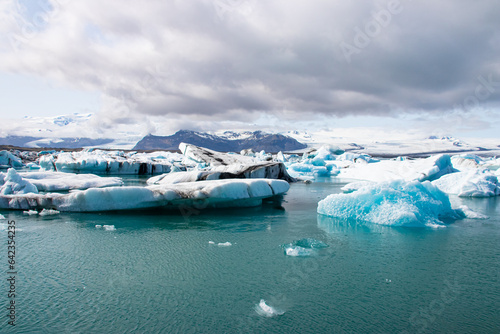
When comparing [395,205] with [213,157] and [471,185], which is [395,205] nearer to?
[471,185]

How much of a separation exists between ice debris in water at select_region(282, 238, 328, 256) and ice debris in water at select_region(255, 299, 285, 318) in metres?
1.62

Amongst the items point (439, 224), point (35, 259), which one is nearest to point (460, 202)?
point (439, 224)

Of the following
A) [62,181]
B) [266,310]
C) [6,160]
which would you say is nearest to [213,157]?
[62,181]

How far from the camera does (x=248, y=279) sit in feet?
12.9

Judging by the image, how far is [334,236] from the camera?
5992 mm

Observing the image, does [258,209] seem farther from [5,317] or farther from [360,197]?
[5,317]

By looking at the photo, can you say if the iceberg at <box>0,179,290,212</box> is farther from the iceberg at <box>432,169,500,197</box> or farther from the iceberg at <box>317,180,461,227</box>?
the iceberg at <box>432,169,500,197</box>

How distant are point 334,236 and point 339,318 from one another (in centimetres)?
301

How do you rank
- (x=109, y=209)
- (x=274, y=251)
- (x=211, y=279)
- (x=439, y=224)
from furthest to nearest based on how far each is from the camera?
(x=109, y=209) < (x=439, y=224) < (x=274, y=251) < (x=211, y=279)

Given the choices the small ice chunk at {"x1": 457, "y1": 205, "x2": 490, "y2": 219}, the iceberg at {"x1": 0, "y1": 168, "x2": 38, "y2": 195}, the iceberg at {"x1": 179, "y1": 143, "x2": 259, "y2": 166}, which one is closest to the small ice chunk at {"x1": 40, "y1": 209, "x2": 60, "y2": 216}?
the iceberg at {"x1": 0, "y1": 168, "x2": 38, "y2": 195}

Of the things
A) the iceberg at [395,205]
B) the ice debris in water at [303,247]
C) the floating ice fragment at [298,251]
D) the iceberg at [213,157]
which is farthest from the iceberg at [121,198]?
the iceberg at [213,157]

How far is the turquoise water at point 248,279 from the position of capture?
9.87 feet

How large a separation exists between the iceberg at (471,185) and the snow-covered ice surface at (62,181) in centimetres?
1224

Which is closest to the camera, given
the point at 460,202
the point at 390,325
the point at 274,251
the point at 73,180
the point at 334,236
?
the point at 390,325
